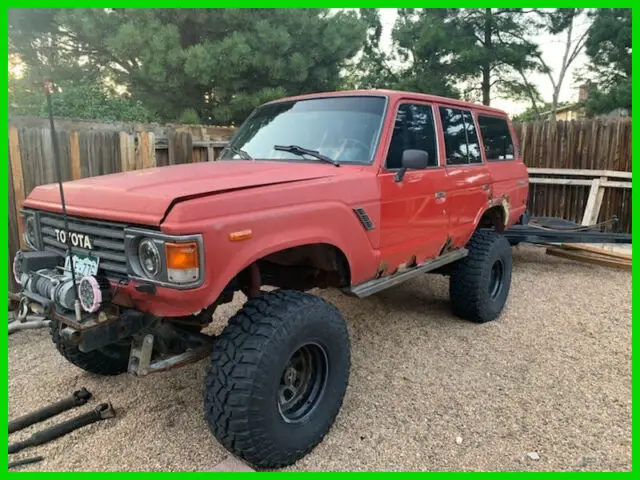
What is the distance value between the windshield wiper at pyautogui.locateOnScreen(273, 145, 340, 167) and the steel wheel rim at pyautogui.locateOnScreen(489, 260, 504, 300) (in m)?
2.60

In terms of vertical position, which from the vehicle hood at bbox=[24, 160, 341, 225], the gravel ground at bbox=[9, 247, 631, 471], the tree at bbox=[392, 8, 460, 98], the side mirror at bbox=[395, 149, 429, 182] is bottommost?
the gravel ground at bbox=[9, 247, 631, 471]

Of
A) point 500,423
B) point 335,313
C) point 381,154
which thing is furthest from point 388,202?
point 500,423

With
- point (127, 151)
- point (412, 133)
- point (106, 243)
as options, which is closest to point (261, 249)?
point (106, 243)

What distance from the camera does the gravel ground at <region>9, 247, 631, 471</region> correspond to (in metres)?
2.94

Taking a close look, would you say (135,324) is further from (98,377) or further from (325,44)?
(325,44)

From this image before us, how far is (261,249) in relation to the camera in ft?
8.88

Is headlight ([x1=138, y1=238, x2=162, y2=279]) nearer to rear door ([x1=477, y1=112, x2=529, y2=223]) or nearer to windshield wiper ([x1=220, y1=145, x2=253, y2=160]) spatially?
windshield wiper ([x1=220, y1=145, x2=253, y2=160])

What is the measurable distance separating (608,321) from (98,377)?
4977 mm

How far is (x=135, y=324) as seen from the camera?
2699 mm

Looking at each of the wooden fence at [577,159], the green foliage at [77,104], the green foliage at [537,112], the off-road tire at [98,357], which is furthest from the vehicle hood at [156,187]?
the green foliage at [537,112]

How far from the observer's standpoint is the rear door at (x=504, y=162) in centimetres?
521

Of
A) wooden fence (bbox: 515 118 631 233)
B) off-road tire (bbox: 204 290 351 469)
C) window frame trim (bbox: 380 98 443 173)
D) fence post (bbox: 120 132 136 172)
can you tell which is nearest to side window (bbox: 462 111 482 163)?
window frame trim (bbox: 380 98 443 173)

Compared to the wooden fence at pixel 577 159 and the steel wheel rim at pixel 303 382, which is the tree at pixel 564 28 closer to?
the wooden fence at pixel 577 159

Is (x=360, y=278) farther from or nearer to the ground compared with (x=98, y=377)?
farther from the ground
